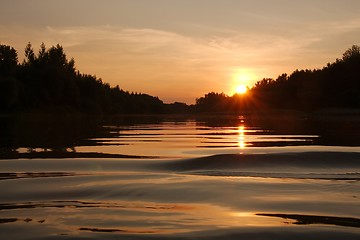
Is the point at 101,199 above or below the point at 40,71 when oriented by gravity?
below

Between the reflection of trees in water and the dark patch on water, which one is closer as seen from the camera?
the dark patch on water

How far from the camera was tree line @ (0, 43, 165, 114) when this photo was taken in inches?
2724

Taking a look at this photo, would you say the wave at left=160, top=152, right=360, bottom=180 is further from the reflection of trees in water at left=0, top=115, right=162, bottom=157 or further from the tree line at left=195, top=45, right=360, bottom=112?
the tree line at left=195, top=45, right=360, bottom=112

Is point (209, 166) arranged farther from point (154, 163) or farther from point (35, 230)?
point (35, 230)

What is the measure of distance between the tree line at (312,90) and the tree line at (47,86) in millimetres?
27597

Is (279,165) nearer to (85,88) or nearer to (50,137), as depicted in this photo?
(50,137)

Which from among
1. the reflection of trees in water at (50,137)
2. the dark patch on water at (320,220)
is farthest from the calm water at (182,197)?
the reflection of trees in water at (50,137)

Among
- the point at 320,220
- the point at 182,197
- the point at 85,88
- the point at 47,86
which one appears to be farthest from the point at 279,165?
the point at 85,88

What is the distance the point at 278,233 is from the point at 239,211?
2.60ft

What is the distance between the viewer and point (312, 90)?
281 ft

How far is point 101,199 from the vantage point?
15.3 feet

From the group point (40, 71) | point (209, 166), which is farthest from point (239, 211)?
point (40, 71)

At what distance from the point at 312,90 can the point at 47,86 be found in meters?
46.2

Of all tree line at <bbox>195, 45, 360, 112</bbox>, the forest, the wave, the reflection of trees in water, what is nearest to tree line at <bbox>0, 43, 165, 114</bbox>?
the forest
